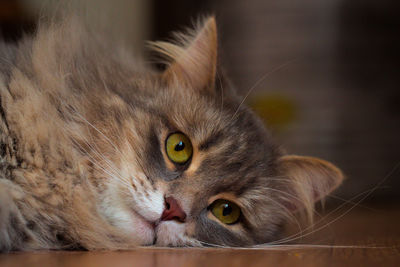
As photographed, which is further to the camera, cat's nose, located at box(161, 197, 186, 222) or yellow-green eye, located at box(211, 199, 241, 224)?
yellow-green eye, located at box(211, 199, 241, 224)

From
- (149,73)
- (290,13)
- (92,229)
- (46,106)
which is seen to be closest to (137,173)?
(92,229)

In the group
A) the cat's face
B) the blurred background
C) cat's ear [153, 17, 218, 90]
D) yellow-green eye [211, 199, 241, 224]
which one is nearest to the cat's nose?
the cat's face

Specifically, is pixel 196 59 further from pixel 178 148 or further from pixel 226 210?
pixel 226 210

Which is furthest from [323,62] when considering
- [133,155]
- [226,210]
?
[133,155]

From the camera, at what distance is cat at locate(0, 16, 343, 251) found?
123 cm

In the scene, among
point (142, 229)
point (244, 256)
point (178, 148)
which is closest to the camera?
point (244, 256)

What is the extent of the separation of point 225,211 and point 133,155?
34 centimetres

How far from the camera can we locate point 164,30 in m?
4.12

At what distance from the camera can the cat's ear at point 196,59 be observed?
5.18 ft

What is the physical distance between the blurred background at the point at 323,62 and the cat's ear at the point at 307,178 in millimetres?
2280

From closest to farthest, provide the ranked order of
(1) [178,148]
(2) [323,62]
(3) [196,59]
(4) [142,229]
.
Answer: (4) [142,229], (1) [178,148], (3) [196,59], (2) [323,62]

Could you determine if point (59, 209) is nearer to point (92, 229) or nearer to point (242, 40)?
point (92, 229)

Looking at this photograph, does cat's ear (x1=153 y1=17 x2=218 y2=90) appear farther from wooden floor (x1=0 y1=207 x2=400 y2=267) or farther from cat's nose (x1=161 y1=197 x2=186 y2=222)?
wooden floor (x1=0 y1=207 x2=400 y2=267)

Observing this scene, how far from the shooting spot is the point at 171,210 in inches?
49.4
